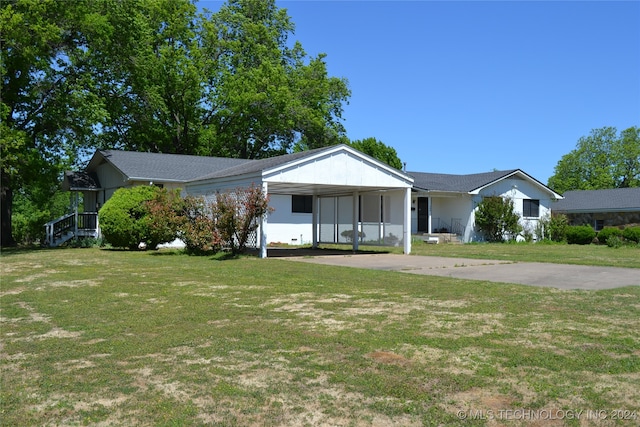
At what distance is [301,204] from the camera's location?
2934 cm

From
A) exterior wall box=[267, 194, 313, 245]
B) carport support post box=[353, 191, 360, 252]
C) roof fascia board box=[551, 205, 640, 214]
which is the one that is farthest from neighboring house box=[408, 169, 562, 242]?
carport support post box=[353, 191, 360, 252]

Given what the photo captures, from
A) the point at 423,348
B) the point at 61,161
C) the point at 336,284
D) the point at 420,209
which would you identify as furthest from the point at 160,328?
the point at 420,209

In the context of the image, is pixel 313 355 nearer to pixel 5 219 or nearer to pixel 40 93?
pixel 40 93

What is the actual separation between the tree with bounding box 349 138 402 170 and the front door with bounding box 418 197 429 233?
26.5 ft

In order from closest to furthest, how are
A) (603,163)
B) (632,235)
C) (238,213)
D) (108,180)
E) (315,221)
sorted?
(238,213), (315,221), (108,180), (632,235), (603,163)

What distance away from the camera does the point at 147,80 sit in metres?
33.9

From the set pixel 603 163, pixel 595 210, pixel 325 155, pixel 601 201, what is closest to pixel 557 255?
pixel 325 155

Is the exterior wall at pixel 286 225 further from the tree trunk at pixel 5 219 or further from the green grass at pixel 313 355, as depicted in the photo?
the green grass at pixel 313 355

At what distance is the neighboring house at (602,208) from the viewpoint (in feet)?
124

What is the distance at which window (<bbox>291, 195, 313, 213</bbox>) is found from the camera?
95.5ft

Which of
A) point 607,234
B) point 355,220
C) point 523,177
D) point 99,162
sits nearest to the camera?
point 355,220

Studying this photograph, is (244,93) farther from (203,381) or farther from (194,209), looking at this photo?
(203,381)

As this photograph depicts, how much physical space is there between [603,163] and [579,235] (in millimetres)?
42142

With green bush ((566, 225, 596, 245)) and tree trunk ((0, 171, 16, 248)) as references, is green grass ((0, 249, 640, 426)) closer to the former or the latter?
tree trunk ((0, 171, 16, 248))
